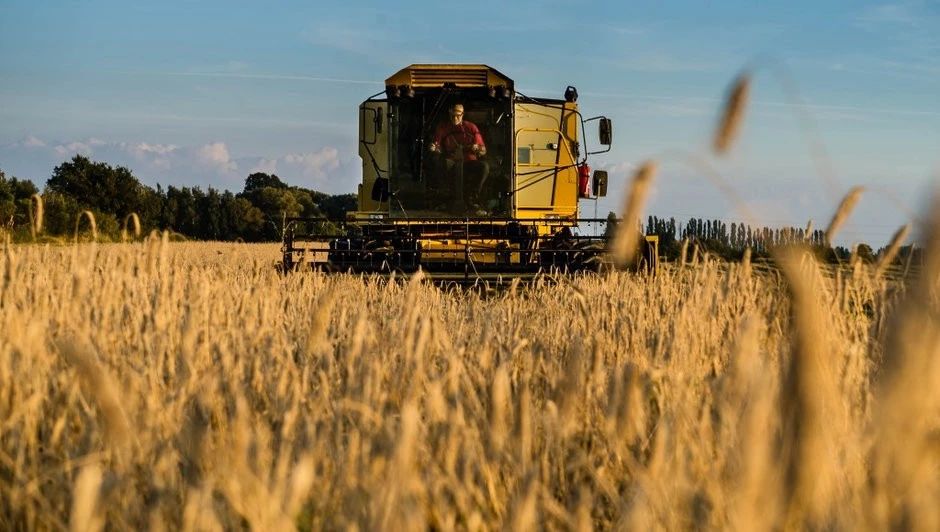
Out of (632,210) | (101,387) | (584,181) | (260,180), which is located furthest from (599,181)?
(260,180)

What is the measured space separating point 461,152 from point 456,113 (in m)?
0.47

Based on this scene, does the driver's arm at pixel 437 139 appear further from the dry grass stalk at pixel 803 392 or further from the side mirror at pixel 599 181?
the dry grass stalk at pixel 803 392

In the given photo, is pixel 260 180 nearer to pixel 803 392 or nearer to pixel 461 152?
pixel 461 152

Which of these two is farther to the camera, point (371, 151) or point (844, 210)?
point (371, 151)

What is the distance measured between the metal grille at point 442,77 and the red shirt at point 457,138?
49 centimetres

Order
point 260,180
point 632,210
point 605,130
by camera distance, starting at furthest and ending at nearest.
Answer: point 260,180 < point 605,130 < point 632,210

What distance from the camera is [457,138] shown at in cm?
1288

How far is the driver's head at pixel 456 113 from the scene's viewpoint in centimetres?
1272

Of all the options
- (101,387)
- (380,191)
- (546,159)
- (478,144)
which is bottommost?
(101,387)

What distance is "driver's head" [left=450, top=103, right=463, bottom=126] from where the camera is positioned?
12.7 metres

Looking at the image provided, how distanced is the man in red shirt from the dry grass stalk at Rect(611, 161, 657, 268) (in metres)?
10.5

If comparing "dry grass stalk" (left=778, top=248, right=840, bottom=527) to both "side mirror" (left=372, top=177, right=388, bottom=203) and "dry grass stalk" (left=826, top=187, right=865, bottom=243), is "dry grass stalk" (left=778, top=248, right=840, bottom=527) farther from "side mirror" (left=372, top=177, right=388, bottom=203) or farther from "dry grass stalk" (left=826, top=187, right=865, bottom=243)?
"side mirror" (left=372, top=177, right=388, bottom=203)

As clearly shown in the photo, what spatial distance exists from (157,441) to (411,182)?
10.4 metres

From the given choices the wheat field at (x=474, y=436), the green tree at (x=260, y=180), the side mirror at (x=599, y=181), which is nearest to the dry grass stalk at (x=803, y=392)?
the wheat field at (x=474, y=436)
